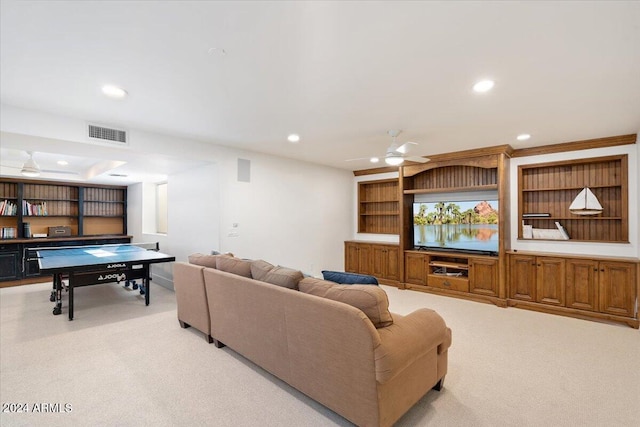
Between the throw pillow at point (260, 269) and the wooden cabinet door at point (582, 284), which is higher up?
the throw pillow at point (260, 269)

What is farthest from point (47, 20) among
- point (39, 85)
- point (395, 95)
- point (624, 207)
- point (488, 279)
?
point (624, 207)

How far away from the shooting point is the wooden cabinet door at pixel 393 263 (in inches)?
236

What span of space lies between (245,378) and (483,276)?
3.96m

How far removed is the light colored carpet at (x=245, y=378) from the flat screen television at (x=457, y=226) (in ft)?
4.60

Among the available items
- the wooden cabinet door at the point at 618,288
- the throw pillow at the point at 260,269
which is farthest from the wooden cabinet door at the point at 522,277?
the throw pillow at the point at 260,269

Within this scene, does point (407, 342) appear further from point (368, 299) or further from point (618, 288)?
point (618, 288)

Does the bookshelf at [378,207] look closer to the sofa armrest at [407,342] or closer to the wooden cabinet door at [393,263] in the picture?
the wooden cabinet door at [393,263]

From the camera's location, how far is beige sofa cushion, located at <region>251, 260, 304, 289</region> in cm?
241

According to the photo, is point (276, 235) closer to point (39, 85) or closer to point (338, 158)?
point (338, 158)

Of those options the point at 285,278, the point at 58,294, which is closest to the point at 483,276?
the point at 285,278

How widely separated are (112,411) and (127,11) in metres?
2.51

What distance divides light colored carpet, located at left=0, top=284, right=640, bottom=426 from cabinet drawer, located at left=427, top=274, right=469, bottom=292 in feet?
3.50

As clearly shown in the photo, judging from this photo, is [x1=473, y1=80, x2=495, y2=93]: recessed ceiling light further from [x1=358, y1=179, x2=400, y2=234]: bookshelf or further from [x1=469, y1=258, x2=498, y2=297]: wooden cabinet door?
[x1=358, y1=179, x2=400, y2=234]: bookshelf

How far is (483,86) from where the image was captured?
8.39 feet
